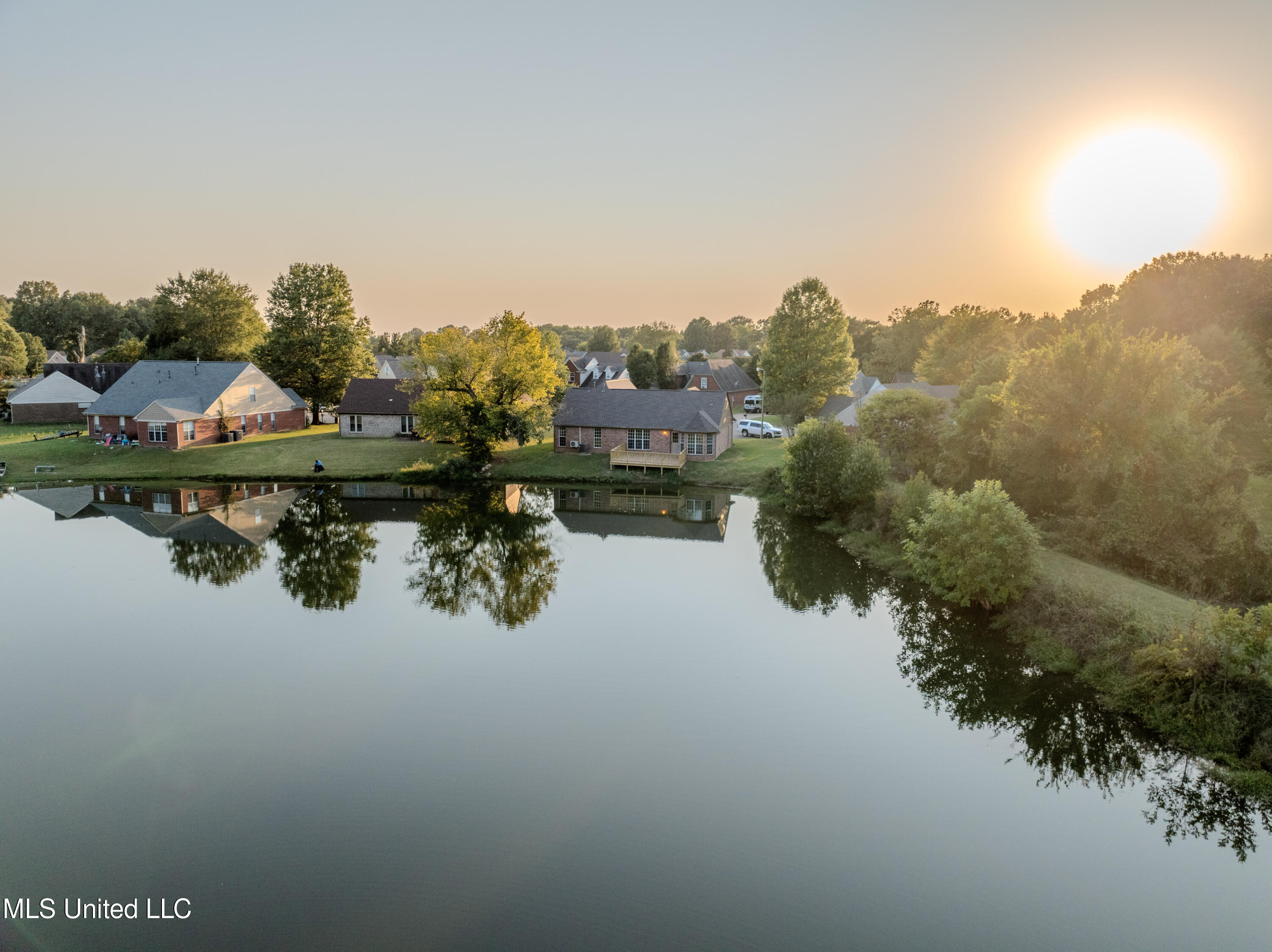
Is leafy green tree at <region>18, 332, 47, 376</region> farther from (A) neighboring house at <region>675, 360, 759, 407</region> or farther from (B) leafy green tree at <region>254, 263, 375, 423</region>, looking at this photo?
(A) neighboring house at <region>675, 360, 759, 407</region>

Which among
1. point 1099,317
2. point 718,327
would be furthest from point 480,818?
point 718,327

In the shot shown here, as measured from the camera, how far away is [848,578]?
25.8 meters

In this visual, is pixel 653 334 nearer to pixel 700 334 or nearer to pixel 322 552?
pixel 700 334

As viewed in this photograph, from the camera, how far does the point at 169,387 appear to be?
50.2 metres

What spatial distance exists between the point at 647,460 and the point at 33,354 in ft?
287

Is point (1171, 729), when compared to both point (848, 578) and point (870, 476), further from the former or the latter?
point (870, 476)

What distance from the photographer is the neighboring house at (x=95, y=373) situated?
61.5 meters

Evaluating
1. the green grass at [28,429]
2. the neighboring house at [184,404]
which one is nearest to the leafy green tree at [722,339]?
the neighboring house at [184,404]

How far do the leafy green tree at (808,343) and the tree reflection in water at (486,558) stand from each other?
27802 millimetres

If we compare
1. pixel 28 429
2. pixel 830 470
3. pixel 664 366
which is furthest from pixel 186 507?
pixel 664 366

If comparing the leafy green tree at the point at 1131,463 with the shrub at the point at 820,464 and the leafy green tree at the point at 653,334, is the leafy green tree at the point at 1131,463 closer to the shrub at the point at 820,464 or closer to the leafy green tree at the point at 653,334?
the shrub at the point at 820,464

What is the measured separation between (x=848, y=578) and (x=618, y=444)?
23619 millimetres

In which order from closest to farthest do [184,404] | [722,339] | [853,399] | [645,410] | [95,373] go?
[645,410]
[184,404]
[853,399]
[95,373]
[722,339]

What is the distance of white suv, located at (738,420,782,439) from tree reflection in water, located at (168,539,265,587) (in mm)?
35997
